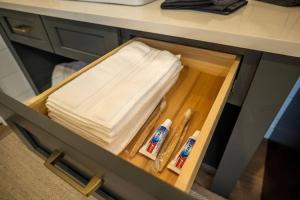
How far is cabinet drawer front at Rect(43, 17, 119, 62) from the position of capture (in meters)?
0.62

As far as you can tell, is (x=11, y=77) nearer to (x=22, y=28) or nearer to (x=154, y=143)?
(x=22, y=28)

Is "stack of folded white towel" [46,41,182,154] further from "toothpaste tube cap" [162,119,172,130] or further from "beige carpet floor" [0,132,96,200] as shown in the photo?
"beige carpet floor" [0,132,96,200]

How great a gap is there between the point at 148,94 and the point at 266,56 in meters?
0.28

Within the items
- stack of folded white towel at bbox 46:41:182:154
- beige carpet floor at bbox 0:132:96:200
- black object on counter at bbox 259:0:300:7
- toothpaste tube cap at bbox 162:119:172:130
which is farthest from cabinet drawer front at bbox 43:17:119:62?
beige carpet floor at bbox 0:132:96:200

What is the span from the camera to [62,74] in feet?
3.67

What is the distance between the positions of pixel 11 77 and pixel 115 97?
1.25 metres

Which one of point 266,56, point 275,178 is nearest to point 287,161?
point 275,178

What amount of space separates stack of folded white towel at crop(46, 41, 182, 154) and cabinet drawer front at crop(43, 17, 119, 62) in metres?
0.16

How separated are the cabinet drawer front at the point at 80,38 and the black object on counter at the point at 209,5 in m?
0.21

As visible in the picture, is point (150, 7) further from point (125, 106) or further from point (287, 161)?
point (287, 161)

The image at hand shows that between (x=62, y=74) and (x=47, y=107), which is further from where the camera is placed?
(x=62, y=74)

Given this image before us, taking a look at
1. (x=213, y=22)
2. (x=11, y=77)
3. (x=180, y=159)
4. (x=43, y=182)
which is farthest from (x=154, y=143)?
(x=11, y=77)

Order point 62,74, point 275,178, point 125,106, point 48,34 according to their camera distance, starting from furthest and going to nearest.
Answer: point 62,74 → point 275,178 → point 48,34 → point 125,106

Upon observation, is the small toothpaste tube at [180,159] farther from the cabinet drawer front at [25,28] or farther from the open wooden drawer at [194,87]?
the cabinet drawer front at [25,28]
